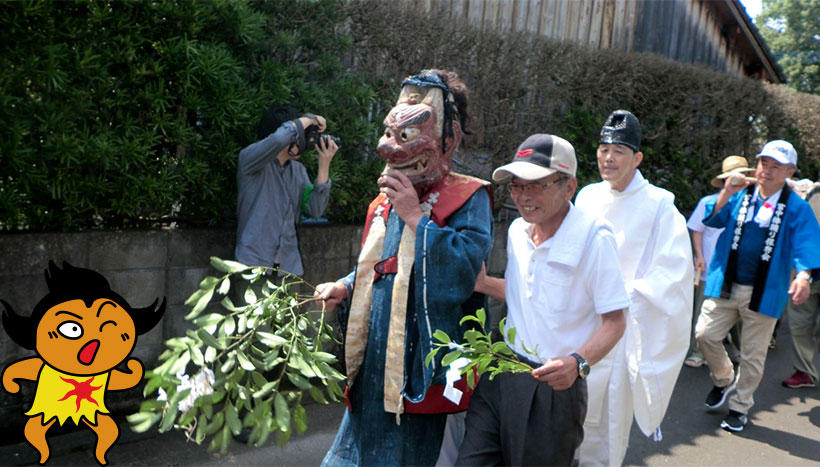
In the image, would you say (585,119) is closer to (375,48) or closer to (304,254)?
(375,48)

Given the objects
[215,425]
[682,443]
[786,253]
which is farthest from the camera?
[786,253]

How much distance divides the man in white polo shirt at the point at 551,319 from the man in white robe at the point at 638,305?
0.92 meters

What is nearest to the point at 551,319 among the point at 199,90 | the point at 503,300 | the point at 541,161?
the point at 503,300

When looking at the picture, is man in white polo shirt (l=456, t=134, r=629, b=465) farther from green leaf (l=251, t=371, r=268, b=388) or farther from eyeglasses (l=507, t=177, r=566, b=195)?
green leaf (l=251, t=371, r=268, b=388)

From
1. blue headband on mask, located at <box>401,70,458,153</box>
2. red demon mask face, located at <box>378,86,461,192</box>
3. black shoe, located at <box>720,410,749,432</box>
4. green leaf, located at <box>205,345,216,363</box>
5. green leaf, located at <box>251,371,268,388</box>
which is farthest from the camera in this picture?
black shoe, located at <box>720,410,749,432</box>

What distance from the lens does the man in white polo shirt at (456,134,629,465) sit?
114 inches

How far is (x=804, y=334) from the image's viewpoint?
7.27 meters

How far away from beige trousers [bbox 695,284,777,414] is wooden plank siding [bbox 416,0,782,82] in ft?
11.1

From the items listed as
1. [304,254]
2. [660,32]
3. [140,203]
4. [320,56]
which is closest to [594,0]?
[660,32]

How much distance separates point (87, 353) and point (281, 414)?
6.95 feet

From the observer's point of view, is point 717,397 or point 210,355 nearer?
point 210,355

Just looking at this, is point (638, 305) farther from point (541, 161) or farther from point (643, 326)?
point (541, 161)

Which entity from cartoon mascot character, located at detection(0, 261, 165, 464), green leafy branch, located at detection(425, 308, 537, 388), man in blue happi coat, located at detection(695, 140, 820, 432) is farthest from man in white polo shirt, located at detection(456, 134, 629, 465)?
man in blue happi coat, located at detection(695, 140, 820, 432)

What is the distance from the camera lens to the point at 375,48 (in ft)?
20.8
